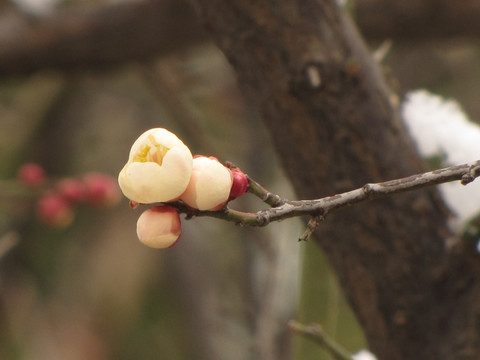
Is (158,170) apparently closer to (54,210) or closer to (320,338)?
(320,338)

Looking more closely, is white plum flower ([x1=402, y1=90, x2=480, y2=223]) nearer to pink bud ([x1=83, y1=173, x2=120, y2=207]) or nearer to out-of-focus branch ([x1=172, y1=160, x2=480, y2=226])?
out-of-focus branch ([x1=172, y1=160, x2=480, y2=226])

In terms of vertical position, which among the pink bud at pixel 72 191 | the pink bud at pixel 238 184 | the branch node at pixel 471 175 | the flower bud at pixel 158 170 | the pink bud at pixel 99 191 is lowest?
the flower bud at pixel 158 170

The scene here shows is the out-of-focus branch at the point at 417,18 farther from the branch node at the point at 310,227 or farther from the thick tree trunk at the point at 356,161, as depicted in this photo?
the branch node at the point at 310,227

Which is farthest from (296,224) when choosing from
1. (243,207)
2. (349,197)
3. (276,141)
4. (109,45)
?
(349,197)

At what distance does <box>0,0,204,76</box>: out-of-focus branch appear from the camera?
1.73m

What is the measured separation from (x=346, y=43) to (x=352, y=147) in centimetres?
12

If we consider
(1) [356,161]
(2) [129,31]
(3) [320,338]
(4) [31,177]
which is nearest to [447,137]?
(1) [356,161]

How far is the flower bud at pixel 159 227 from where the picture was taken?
389 millimetres

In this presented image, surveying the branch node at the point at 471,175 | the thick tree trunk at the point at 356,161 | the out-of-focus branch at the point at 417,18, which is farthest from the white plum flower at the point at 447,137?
the out-of-focus branch at the point at 417,18

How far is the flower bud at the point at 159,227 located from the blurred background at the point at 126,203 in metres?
0.98

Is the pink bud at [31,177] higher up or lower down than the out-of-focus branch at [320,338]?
higher up

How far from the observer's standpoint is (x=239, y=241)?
1881 mm

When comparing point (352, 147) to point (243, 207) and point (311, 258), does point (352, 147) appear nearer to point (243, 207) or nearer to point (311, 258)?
point (311, 258)

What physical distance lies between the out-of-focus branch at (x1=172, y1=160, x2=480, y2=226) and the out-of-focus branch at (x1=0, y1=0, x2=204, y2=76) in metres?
1.38
